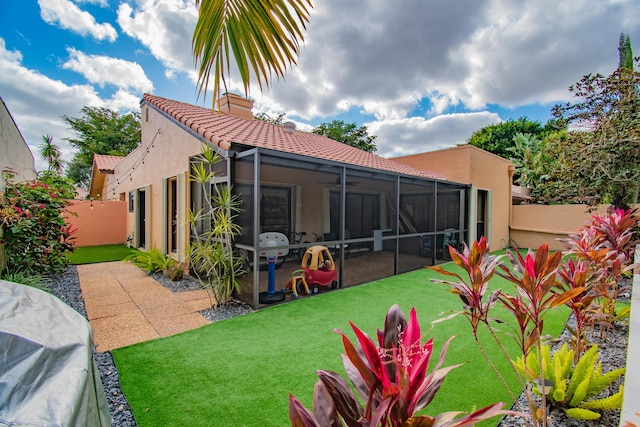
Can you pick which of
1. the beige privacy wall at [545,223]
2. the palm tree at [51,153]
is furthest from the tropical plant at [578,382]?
the palm tree at [51,153]

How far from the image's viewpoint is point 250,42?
1.73 metres

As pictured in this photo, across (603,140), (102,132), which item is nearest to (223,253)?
(603,140)

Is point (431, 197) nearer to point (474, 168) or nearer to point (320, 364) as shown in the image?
point (474, 168)

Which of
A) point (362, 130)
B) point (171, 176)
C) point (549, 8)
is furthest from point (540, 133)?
point (171, 176)

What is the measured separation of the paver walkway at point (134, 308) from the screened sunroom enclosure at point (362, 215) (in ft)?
5.57

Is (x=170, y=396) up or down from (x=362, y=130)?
down

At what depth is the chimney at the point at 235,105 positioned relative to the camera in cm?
989

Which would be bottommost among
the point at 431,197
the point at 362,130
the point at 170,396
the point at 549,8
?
the point at 170,396

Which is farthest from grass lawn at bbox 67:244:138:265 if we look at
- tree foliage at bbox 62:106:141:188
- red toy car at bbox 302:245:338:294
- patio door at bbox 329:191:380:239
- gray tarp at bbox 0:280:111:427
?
tree foliage at bbox 62:106:141:188

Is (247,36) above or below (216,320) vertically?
above

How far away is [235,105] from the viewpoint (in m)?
10.0

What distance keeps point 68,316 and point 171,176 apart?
654 centimetres

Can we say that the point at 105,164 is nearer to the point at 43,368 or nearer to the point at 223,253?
the point at 223,253

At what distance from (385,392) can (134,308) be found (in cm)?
531
